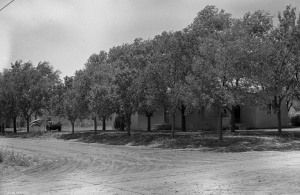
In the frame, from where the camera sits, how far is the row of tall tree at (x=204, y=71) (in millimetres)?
24047

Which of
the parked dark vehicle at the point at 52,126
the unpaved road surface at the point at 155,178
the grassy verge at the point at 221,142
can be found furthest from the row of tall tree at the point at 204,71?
the parked dark vehicle at the point at 52,126

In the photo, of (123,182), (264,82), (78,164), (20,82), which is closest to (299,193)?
(123,182)

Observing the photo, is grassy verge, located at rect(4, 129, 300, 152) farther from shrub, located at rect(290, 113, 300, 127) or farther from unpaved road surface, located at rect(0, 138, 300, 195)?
shrub, located at rect(290, 113, 300, 127)

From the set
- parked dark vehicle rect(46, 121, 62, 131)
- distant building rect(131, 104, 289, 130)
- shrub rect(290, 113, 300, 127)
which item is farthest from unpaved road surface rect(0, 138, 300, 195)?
parked dark vehicle rect(46, 121, 62, 131)

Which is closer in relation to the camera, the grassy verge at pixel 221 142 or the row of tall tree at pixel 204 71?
the grassy verge at pixel 221 142

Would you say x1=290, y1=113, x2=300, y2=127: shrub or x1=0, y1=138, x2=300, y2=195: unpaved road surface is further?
x1=290, y1=113, x2=300, y2=127: shrub

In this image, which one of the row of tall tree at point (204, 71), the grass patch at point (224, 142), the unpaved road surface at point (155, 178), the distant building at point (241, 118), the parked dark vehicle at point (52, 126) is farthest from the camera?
the parked dark vehicle at point (52, 126)

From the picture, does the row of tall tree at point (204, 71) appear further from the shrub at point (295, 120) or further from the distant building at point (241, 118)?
the shrub at point (295, 120)

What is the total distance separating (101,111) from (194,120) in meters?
12.3

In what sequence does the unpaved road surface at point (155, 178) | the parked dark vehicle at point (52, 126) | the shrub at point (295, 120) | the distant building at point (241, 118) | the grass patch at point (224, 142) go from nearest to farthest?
the unpaved road surface at point (155, 178), the grass patch at point (224, 142), the distant building at point (241, 118), the shrub at point (295, 120), the parked dark vehicle at point (52, 126)

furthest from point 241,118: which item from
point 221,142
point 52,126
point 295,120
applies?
point 52,126

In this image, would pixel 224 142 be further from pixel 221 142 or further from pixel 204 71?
pixel 204 71

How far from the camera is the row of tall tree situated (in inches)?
947

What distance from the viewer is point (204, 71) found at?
24250 mm
